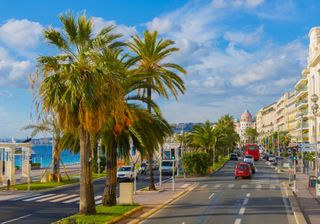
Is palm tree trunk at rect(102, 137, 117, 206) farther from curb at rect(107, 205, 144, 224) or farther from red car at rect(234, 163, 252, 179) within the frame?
red car at rect(234, 163, 252, 179)

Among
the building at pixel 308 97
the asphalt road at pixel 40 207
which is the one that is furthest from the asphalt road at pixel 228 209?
the building at pixel 308 97

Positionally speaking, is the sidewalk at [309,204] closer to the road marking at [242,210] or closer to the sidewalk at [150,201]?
the road marking at [242,210]

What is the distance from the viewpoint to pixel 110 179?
24484 millimetres

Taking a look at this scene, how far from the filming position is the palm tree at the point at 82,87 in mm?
19047

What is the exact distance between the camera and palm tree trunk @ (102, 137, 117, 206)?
79.7 ft

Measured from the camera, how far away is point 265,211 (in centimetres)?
2480

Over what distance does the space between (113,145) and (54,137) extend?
63.4 ft

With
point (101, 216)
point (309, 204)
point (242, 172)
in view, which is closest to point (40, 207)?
point (101, 216)

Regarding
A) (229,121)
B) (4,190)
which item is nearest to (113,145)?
(4,190)

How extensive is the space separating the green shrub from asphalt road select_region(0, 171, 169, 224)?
20.8 metres

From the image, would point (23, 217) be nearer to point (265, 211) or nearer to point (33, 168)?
point (265, 211)

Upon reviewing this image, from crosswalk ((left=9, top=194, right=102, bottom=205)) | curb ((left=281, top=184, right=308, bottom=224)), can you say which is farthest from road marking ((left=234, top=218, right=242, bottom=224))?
crosswalk ((left=9, top=194, right=102, bottom=205))

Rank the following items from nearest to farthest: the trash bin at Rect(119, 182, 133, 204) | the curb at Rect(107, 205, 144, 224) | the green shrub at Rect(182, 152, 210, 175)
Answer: the curb at Rect(107, 205, 144, 224), the trash bin at Rect(119, 182, 133, 204), the green shrub at Rect(182, 152, 210, 175)

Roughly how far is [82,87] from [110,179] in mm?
7133
